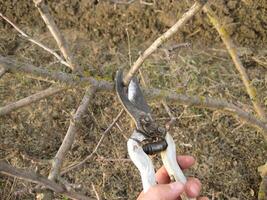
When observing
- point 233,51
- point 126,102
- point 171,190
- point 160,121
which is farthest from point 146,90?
point 160,121

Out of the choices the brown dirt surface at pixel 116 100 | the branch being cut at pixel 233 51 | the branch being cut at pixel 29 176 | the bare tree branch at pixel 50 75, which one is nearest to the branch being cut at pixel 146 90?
the bare tree branch at pixel 50 75

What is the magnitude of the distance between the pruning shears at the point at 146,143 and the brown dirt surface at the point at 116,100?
0.96 meters

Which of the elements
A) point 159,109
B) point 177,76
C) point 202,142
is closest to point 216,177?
point 202,142

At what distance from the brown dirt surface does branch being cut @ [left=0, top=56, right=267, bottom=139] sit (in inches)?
24.4

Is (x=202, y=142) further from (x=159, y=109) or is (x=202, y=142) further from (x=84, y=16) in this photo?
(x=84, y=16)

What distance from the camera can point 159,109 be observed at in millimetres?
2619

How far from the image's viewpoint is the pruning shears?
1.22 meters

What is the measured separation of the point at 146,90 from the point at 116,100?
1.30 metres

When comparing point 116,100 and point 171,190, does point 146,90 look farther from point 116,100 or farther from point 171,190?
point 116,100

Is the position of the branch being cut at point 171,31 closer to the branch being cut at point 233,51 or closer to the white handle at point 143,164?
the white handle at point 143,164

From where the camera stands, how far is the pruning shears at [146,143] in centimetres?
122

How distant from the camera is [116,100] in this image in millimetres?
2707

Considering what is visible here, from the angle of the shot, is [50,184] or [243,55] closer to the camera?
[50,184]

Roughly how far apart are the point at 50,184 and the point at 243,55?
183cm
